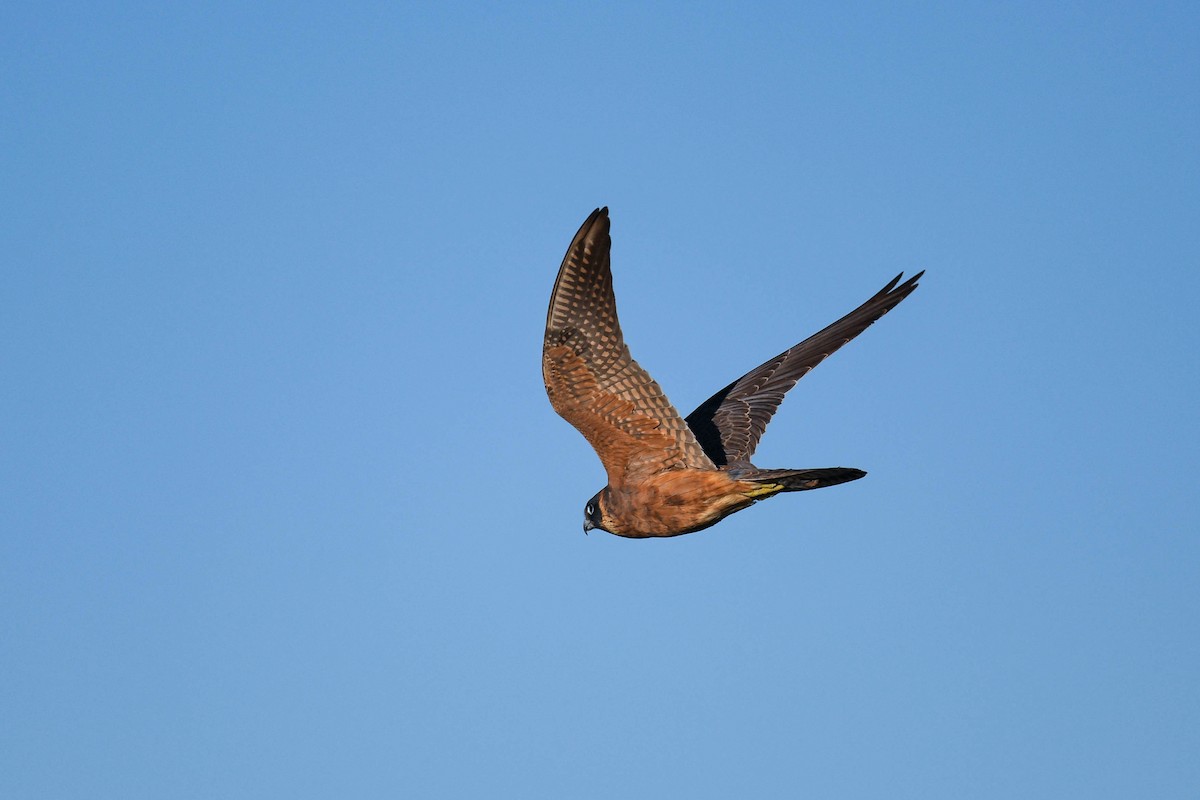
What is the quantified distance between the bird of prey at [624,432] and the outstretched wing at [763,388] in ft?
0.93

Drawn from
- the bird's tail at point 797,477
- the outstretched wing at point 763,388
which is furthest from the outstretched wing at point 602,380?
the outstretched wing at point 763,388

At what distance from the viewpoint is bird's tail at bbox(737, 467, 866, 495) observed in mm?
9719

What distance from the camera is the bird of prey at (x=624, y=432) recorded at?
32.1 feet

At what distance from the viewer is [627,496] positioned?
1130 centimetres

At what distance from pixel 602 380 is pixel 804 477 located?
1860 mm

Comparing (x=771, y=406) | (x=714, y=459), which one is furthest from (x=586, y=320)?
(x=771, y=406)

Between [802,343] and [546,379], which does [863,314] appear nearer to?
[802,343]

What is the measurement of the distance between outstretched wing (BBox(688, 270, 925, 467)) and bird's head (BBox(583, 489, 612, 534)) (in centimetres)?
153

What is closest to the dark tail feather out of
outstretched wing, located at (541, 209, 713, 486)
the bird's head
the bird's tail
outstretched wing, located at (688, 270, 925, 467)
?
the bird's tail

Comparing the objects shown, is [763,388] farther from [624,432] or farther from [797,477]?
Answer: [797,477]

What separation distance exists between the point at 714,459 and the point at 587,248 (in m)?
3.58

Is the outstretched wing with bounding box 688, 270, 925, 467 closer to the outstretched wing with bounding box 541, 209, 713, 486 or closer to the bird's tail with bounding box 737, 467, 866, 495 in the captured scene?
the outstretched wing with bounding box 541, 209, 713, 486

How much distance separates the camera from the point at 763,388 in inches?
548

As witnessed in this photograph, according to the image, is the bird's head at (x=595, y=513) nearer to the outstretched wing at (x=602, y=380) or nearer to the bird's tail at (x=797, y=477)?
the outstretched wing at (x=602, y=380)
